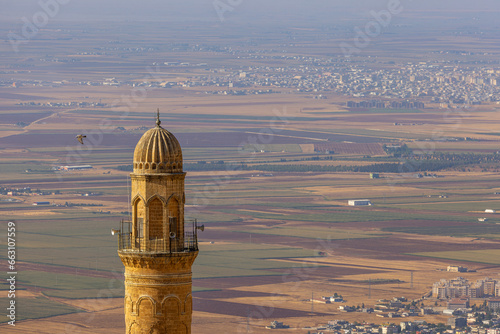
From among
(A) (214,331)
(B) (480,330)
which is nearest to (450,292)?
(B) (480,330)

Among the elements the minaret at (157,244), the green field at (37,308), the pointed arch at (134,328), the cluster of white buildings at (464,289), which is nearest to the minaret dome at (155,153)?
the minaret at (157,244)

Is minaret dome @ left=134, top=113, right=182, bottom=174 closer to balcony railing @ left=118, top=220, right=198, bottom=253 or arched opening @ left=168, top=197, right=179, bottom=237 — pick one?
arched opening @ left=168, top=197, right=179, bottom=237

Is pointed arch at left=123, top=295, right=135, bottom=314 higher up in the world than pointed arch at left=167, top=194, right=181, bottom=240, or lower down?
lower down

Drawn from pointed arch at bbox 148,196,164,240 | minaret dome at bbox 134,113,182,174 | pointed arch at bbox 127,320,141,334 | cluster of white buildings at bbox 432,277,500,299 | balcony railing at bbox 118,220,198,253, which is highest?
cluster of white buildings at bbox 432,277,500,299

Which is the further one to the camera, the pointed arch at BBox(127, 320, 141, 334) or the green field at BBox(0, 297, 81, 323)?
the green field at BBox(0, 297, 81, 323)

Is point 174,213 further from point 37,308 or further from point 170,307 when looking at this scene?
point 37,308

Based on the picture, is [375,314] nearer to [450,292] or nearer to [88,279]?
[450,292]

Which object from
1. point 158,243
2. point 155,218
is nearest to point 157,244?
point 158,243

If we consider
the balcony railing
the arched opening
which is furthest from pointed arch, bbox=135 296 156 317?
the arched opening

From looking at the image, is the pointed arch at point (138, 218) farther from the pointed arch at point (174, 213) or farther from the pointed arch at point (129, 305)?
the pointed arch at point (129, 305)
